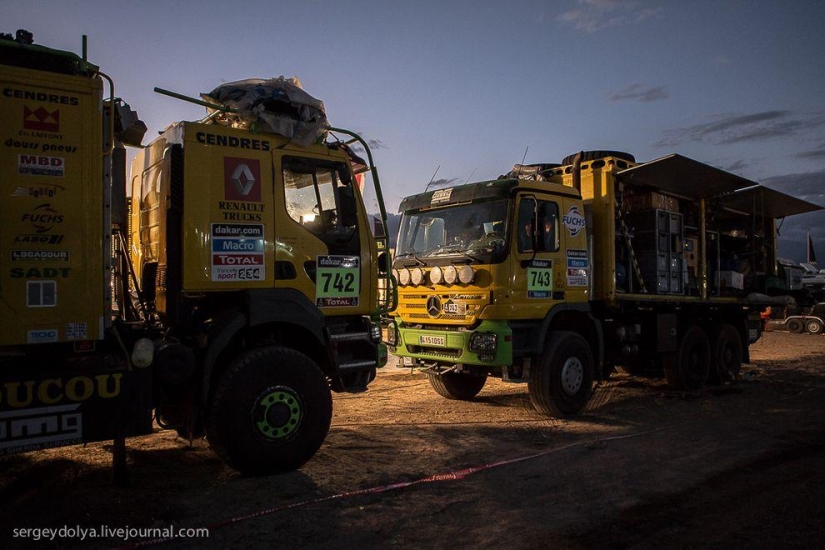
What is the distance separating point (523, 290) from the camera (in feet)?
25.5

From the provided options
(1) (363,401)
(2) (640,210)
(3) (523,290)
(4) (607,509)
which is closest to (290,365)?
(4) (607,509)

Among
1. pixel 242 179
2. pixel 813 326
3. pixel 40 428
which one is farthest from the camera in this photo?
pixel 813 326

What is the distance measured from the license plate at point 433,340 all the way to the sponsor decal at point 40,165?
5004 mm

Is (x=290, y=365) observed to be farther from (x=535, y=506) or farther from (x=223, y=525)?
(x=535, y=506)

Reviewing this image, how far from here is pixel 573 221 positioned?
8.44m

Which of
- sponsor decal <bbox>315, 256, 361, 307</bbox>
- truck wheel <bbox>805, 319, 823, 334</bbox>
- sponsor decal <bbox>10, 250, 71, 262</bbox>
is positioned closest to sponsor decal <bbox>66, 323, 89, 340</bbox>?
sponsor decal <bbox>10, 250, 71, 262</bbox>

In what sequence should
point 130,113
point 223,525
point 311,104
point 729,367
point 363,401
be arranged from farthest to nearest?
point 729,367, point 363,401, point 311,104, point 130,113, point 223,525

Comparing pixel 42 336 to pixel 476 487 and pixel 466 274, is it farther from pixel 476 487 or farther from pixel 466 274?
pixel 466 274

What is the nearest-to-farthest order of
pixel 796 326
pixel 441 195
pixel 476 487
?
1. pixel 476 487
2. pixel 441 195
3. pixel 796 326

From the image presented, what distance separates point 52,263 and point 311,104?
2.69 m

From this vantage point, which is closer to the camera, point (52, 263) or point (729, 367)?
point (52, 263)

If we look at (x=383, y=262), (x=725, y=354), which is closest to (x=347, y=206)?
Answer: (x=383, y=262)

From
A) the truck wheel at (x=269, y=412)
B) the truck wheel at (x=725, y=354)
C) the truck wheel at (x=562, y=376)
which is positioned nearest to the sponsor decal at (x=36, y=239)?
the truck wheel at (x=269, y=412)

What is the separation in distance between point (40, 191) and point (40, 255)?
0.46 m
